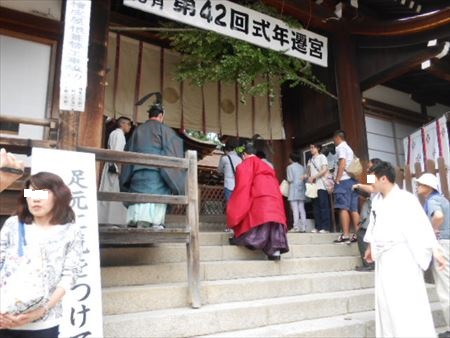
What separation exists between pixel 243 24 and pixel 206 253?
150 inches

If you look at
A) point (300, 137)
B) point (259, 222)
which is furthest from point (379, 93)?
point (259, 222)

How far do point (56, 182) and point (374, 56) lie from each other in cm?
738

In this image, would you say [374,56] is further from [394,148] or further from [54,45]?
[54,45]

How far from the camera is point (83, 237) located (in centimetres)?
323

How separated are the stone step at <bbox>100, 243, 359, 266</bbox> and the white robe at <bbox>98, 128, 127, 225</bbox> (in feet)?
4.92

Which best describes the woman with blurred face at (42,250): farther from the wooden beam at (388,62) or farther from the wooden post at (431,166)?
the wooden beam at (388,62)

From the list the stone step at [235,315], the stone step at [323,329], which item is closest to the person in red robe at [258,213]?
the stone step at [235,315]

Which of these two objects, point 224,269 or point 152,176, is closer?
point 152,176

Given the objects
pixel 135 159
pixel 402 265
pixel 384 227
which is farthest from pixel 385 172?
pixel 135 159

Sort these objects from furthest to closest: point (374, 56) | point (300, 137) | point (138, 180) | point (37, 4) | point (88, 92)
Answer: point (300, 137), point (374, 56), point (37, 4), point (88, 92), point (138, 180)

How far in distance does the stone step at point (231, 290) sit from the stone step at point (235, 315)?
11cm

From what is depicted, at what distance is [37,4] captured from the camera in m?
5.82

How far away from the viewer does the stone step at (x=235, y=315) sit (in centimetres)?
349

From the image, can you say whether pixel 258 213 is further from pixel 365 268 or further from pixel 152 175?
pixel 365 268
